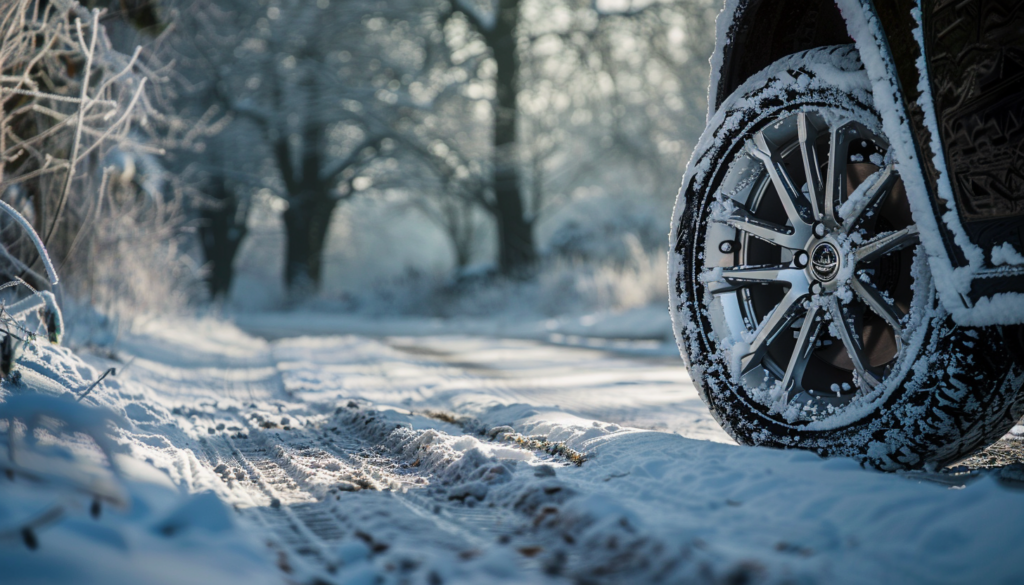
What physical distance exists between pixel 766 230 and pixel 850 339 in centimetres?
Result: 47

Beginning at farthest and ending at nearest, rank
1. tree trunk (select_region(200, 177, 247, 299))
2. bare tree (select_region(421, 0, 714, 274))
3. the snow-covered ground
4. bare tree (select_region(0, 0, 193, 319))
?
tree trunk (select_region(200, 177, 247, 299))
bare tree (select_region(421, 0, 714, 274))
bare tree (select_region(0, 0, 193, 319))
the snow-covered ground

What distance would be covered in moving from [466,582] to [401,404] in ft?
9.20

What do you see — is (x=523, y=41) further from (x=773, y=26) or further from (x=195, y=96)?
(x=773, y=26)

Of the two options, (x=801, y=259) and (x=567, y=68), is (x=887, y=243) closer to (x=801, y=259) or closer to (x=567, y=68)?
(x=801, y=259)

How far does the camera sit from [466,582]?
4.68ft

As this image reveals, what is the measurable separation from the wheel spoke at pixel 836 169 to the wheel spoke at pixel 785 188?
10cm

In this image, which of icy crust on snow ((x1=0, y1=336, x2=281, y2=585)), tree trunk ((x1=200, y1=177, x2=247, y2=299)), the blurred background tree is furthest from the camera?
tree trunk ((x1=200, y1=177, x2=247, y2=299))

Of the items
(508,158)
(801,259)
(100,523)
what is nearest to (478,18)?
(508,158)

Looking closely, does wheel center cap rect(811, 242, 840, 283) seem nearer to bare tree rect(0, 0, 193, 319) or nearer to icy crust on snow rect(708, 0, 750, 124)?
icy crust on snow rect(708, 0, 750, 124)

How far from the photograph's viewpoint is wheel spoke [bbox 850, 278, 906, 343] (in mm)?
2123

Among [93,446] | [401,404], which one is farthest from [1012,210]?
[401,404]

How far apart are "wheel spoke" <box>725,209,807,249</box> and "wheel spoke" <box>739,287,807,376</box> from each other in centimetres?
16

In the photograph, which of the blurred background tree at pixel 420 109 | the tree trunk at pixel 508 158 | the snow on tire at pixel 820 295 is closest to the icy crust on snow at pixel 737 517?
the snow on tire at pixel 820 295

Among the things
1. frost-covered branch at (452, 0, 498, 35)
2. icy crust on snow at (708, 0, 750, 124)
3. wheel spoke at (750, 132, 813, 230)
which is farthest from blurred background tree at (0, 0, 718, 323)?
wheel spoke at (750, 132, 813, 230)
